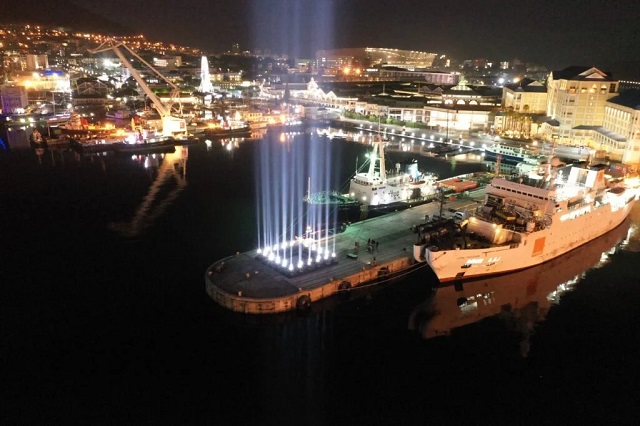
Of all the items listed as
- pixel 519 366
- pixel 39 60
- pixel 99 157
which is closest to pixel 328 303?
pixel 519 366

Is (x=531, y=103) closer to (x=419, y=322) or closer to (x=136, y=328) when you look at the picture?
(x=419, y=322)

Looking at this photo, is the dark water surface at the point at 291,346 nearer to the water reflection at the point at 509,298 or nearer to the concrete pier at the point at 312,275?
the water reflection at the point at 509,298

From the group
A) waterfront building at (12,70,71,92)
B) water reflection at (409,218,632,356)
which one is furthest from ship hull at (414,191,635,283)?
waterfront building at (12,70,71,92)

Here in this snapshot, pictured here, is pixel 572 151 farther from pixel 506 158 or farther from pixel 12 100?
pixel 12 100

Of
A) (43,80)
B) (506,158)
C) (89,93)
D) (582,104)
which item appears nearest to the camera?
(506,158)

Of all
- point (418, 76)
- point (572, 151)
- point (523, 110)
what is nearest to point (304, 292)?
point (572, 151)

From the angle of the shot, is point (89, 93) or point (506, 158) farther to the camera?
point (89, 93)

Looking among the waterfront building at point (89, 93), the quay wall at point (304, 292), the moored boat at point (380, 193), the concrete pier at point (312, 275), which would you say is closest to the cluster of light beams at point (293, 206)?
the concrete pier at point (312, 275)

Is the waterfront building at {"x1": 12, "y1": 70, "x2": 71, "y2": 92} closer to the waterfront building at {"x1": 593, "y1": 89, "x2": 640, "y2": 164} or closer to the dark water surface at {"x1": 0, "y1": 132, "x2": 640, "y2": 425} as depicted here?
the dark water surface at {"x1": 0, "y1": 132, "x2": 640, "y2": 425}
